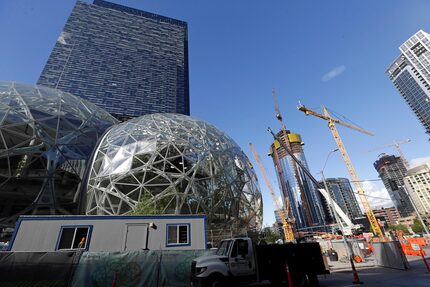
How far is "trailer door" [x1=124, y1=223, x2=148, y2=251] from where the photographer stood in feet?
41.6

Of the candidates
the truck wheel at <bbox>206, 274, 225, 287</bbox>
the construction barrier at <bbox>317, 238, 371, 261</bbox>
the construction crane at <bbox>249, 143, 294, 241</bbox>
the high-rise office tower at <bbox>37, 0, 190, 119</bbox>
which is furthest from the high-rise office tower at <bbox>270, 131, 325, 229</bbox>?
the truck wheel at <bbox>206, 274, 225, 287</bbox>

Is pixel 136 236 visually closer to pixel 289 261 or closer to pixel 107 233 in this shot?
pixel 107 233

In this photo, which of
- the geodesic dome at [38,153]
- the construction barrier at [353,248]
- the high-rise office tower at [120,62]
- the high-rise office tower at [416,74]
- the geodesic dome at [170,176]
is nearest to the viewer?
the geodesic dome at [38,153]

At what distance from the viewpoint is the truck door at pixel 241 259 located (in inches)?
362

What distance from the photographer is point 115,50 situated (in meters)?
111

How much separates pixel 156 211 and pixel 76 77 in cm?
10147

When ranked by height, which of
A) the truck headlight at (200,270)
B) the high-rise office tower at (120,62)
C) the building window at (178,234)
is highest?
the high-rise office tower at (120,62)

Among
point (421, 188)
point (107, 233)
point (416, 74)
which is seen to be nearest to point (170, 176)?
point (107, 233)

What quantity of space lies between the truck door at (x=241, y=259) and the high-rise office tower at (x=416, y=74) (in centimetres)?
17662

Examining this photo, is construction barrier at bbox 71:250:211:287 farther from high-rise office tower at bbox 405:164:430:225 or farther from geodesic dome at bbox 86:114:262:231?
high-rise office tower at bbox 405:164:430:225

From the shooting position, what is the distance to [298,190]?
15825cm

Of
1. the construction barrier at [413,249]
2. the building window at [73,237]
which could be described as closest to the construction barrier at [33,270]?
the building window at [73,237]

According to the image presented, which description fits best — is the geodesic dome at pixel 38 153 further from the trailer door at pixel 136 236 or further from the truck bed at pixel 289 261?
the truck bed at pixel 289 261

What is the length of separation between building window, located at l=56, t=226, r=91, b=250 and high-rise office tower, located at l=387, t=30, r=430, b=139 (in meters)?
182
